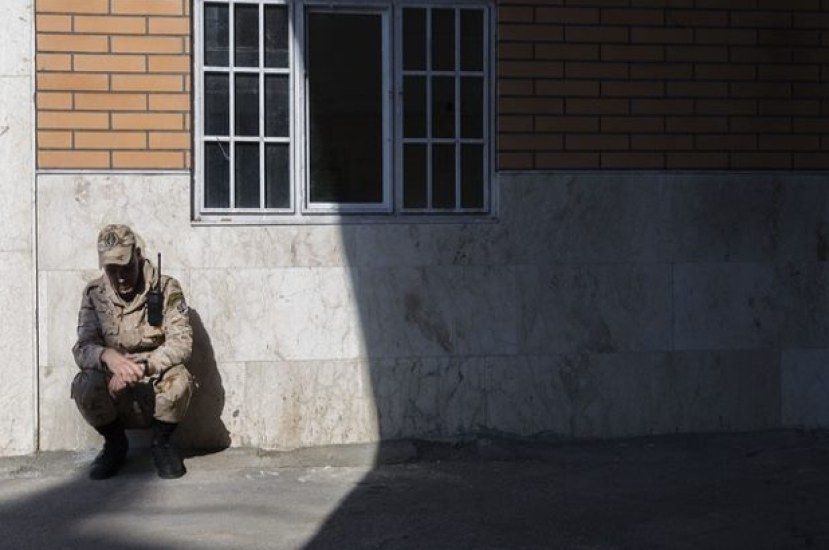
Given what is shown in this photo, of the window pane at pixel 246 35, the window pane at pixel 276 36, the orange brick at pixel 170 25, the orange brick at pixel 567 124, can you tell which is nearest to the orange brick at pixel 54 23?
the orange brick at pixel 170 25

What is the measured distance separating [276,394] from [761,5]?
392cm

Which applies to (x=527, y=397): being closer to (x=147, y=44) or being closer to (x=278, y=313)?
(x=278, y=313)

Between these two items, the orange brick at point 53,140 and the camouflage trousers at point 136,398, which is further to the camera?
the orange brick at point 53,140

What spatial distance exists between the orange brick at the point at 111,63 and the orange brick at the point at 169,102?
19cm

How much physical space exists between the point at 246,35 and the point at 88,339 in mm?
2114

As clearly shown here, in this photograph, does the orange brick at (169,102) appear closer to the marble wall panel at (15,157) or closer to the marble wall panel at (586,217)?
the marble wall panel at (15,157)

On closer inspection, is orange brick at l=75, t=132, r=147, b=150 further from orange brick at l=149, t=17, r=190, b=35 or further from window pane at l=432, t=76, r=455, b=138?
window pane at l=432, t=76, r=455, b=138

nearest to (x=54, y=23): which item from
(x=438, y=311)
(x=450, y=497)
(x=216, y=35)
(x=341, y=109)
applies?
(x=216, y=35)

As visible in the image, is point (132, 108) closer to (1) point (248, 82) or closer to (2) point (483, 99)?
(1) point (248, 82)

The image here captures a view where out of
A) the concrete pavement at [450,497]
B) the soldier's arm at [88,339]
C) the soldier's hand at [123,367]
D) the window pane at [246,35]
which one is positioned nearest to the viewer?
the concrete pavement at [450,497]

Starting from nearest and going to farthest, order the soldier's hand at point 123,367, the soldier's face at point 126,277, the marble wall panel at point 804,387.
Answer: the soldier's hand at point 123,367 < the soldier's face at point 126,277 < the marble wall panel at point 804,387

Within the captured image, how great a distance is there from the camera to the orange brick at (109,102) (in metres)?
7.21

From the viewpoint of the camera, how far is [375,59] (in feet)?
25.1

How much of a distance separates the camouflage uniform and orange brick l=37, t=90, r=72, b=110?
1109mm
